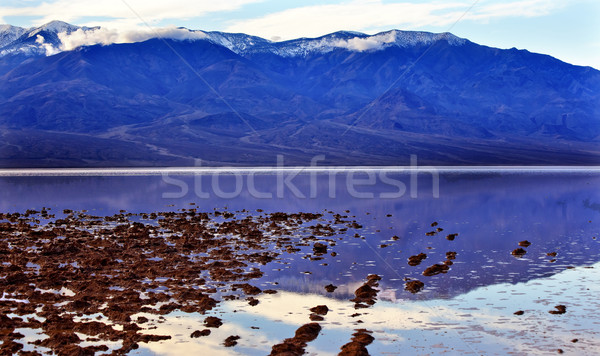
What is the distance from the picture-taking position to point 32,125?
18312 centimetres

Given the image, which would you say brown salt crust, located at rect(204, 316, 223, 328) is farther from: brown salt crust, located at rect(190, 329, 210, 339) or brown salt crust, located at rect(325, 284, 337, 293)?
brown salt crust, located at rect(325, 284, 337, 293)

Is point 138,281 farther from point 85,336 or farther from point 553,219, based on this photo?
point 553,219

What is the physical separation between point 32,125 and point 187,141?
51.2 metres

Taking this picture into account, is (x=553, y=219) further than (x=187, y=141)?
No

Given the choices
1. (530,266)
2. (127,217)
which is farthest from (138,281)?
(127,217)

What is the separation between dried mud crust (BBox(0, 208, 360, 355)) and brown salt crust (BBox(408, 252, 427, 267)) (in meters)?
3.01

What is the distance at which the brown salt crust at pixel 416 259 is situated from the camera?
19172mm

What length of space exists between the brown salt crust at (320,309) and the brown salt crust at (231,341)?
2203 millimetres

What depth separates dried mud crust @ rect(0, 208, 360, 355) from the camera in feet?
39.8

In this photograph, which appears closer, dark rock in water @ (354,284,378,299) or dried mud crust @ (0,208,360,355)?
dried mud crust @ (0,208,360,355)

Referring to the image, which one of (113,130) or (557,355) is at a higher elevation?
(113,130)

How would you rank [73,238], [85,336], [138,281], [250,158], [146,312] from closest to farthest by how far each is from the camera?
[85,336] → [146,312] → [138,281] → [73,238] → [250,158]

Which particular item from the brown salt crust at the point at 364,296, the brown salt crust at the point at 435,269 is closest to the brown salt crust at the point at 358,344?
the brown salt crust at the point at 364,296

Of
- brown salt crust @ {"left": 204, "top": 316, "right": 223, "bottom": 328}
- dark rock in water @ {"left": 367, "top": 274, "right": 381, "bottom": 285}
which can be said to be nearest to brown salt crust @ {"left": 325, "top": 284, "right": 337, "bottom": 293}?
dark rock in water @ {"left": 367, "top": 274, "right": 381, "bottom": 285}
